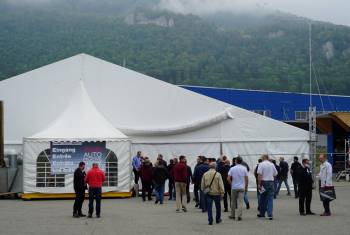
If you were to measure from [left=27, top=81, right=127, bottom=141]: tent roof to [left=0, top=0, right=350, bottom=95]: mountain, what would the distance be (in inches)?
1192

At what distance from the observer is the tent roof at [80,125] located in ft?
71.1

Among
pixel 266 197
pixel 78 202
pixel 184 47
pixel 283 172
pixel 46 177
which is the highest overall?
pixel 184 47

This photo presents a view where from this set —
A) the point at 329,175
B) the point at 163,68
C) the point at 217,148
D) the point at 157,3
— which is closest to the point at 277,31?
the point at 163,68

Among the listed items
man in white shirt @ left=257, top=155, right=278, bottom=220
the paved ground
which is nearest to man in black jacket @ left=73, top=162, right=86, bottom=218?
the paved ground

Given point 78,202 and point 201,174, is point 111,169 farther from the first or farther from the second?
point 78,202

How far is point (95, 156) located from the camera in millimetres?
21828

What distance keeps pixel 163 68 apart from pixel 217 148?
42.7 m

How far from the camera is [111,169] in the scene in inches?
865

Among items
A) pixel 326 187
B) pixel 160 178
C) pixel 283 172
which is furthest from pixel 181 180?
pixel 283 172

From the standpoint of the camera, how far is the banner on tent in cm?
2156

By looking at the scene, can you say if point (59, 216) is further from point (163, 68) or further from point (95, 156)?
point (163, 68)

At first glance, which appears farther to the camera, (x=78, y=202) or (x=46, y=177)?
(x=46, y=177)

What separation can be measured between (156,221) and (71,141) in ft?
27.2

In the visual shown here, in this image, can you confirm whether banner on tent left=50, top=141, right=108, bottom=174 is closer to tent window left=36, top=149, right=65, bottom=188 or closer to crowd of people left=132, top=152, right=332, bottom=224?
tent window left=36, top=149, right=65, bottom=188
